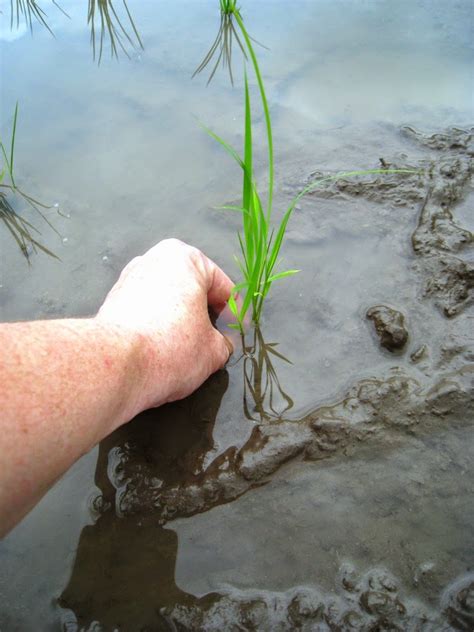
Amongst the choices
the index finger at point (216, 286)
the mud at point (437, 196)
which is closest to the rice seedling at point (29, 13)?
the mud at point (437, 196)

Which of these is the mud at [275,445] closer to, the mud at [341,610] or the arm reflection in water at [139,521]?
the arm reflection in water at [139,521]

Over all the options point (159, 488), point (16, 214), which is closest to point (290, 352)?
point (159, 488)

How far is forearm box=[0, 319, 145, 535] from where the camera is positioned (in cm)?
100

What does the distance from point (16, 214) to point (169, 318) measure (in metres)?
1.30


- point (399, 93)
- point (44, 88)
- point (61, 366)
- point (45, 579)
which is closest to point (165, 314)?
point (61, 366)

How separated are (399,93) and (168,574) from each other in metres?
2.55

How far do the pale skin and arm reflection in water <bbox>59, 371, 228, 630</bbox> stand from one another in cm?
11

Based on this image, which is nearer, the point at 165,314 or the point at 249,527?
the point at 249,527

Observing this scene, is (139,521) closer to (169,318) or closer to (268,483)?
(268,483)

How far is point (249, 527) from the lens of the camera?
55.8 inches

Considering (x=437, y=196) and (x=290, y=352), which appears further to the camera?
(x=437, y=196)

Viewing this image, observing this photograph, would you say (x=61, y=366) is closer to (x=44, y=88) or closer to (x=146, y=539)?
(x=146, y=539)

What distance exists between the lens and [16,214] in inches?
95.8

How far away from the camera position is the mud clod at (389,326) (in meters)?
1.73
